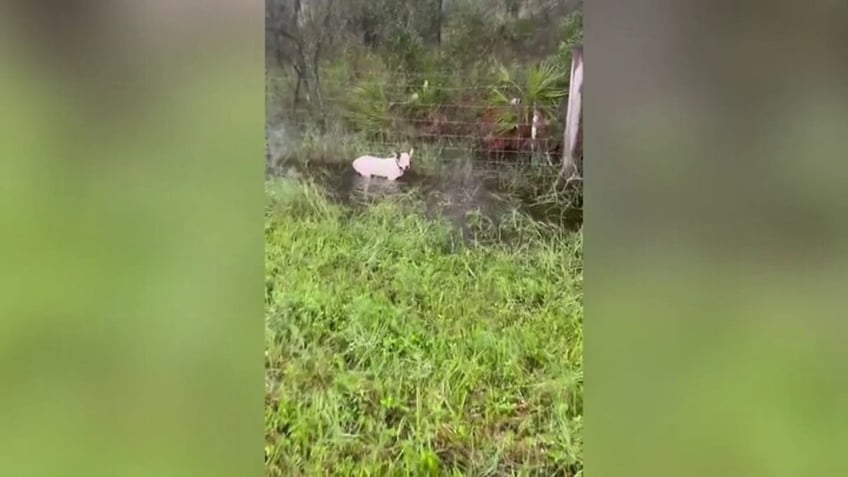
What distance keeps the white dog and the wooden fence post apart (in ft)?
0.90

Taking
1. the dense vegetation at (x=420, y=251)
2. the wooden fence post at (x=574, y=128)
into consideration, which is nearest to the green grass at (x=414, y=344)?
the dense vegetation at (x=420, y=251)

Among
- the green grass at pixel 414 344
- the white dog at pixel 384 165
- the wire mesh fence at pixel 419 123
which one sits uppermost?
the wire mesh fence at pixel 419 123

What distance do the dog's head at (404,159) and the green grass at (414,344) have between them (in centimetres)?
6

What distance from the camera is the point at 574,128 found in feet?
4.20

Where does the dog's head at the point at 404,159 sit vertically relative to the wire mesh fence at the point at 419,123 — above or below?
below

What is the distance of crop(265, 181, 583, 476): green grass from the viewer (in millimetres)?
1289


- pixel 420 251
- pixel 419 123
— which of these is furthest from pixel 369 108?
pixel 420 251

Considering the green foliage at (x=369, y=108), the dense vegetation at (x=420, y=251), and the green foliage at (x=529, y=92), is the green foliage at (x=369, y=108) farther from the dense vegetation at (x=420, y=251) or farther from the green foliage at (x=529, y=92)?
the green foliage at (x=529, y=92)

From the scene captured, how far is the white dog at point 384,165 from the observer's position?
4.32ft
